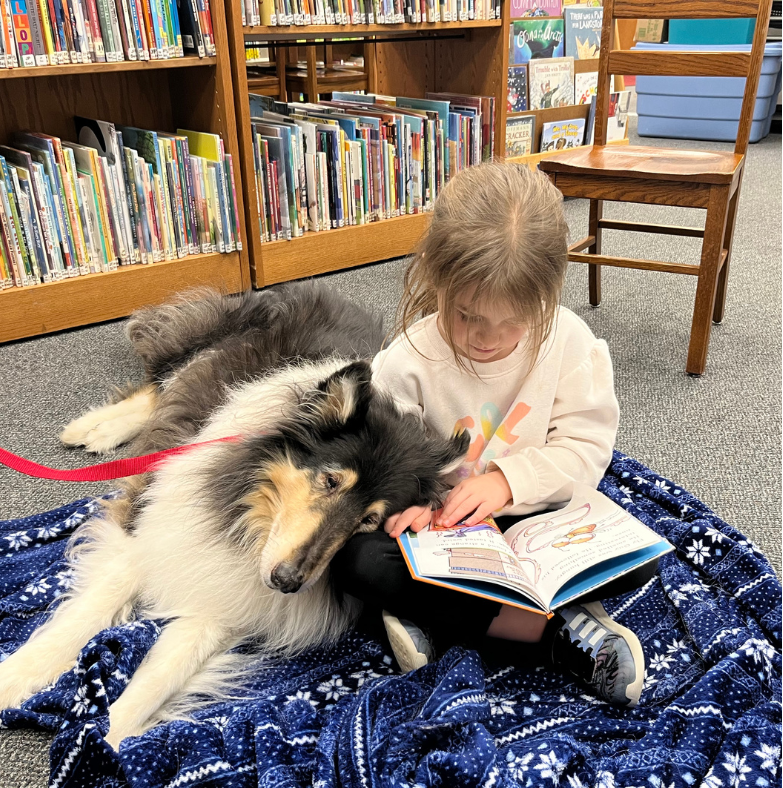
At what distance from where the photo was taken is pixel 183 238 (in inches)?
119

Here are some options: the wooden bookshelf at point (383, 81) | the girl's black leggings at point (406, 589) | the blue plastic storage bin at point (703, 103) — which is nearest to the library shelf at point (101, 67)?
the wooden bookshelf at point (383, 81)

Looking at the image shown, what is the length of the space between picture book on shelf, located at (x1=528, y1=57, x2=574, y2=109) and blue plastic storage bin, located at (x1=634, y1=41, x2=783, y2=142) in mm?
2069

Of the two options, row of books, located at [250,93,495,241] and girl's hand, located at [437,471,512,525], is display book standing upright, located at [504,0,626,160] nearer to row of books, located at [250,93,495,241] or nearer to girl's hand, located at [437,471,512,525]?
row of books, located at [250,93,495,241]

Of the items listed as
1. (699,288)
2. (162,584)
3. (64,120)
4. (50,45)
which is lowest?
(162,584)

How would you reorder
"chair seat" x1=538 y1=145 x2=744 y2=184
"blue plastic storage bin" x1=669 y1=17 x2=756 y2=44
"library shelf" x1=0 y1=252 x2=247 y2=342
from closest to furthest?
1. "chair seat" x1=538 y1=145 x2=744 y2=184
2. "library shelf" x1=0 y1=252 x2=247 y2=342
3. "blue plastic storage bin" x1=669 y1=17 x2=756 y2=44

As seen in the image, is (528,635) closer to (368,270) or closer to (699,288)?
(699,288)

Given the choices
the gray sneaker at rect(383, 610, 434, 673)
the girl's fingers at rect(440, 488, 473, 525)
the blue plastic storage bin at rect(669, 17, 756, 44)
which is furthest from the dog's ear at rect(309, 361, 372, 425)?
the blue plastic storage bin at rect(669, 17, 756, 44)

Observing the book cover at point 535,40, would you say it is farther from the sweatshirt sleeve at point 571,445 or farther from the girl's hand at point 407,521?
the girl's hand at point 407,521

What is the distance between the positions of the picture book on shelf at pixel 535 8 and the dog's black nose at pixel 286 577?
13.8 feet

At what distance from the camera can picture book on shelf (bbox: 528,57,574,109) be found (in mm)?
4508


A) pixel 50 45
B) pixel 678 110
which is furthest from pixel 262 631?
pixel 678 110

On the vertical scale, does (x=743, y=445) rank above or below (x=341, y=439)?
below

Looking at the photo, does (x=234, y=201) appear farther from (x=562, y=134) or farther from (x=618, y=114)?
(x=618, y=114)

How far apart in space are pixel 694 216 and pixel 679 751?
12.4ft
